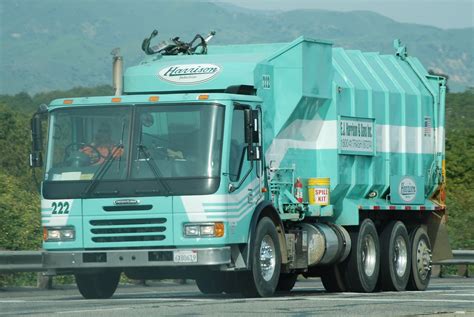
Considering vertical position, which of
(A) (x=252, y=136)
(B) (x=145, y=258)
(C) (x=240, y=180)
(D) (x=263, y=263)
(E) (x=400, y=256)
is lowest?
(E) (x=400, y=256)

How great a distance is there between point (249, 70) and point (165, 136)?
1.73 meters

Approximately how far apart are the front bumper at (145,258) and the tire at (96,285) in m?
1.28

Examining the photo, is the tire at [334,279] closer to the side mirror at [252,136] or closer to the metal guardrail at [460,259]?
the side mirror at [252,136]

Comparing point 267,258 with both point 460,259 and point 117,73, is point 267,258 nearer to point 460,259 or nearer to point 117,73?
point 117,73

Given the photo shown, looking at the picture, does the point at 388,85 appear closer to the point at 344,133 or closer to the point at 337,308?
the point at 344,133

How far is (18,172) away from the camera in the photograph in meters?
56.9

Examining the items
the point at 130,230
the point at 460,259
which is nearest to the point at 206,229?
the point at 130,230

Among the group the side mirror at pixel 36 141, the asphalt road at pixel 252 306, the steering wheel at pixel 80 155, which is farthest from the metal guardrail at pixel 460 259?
the side mirror at pixel 36 141

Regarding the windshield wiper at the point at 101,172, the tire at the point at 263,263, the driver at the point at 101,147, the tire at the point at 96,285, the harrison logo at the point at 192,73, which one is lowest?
the tire at the point at 96,285

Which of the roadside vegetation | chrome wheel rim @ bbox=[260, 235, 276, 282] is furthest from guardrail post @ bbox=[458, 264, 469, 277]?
chrome wheel rim @ bbox=[260, 235, 276, 282]

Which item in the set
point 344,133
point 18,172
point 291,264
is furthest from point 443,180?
point 18,172

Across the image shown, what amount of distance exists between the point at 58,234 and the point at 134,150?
1.43 metres

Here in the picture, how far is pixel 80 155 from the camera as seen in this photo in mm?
18859

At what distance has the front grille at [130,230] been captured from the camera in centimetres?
1836
